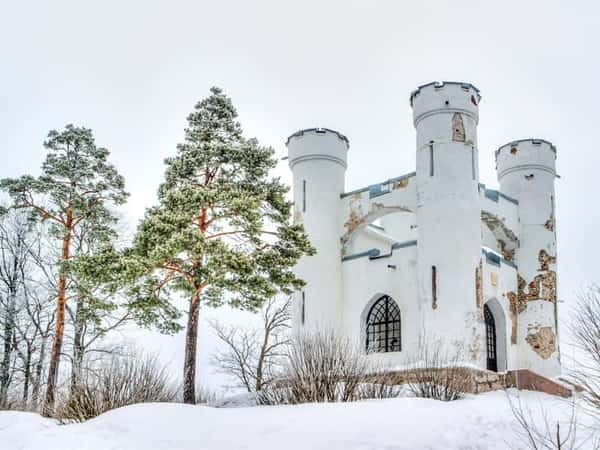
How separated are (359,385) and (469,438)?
4005mm

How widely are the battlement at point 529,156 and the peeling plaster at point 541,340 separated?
5.79 m

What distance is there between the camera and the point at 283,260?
1733cm

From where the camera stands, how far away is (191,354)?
16.9m

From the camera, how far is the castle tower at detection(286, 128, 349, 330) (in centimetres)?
2255

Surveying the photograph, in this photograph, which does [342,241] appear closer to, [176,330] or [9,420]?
[176,330]

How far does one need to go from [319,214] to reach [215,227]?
590cm

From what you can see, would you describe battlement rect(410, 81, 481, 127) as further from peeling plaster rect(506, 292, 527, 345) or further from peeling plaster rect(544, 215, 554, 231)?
peeling plaster rect(506, 292, 527, 345)

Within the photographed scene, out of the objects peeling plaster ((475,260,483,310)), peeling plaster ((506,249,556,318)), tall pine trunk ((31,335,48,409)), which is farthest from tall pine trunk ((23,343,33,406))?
peeling plaster ((506,249,556,318))

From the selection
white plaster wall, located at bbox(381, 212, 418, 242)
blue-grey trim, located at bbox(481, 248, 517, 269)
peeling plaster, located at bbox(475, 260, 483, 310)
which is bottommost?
peeling plaster, located at bbox(475, 260, 483, 310)

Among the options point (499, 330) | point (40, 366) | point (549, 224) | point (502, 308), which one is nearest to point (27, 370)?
point (40, 366)

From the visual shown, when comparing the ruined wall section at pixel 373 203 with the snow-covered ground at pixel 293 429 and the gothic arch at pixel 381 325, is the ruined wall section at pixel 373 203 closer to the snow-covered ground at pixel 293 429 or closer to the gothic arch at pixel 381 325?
the gothic arch at pixel 381 325

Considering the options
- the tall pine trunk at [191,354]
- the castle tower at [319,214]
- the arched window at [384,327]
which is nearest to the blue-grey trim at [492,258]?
the arched window at [384,327]

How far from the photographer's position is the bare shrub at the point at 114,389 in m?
13.0

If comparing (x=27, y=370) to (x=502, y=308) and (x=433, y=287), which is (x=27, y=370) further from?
(x=502, y=308)
